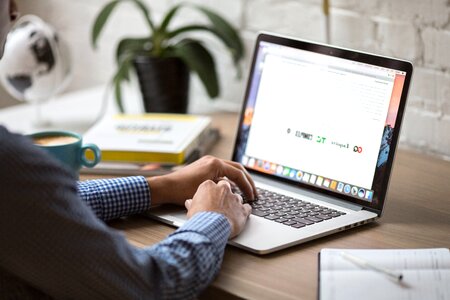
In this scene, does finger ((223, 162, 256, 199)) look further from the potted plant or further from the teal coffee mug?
the potted plant

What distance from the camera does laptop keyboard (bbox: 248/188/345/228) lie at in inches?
49.6

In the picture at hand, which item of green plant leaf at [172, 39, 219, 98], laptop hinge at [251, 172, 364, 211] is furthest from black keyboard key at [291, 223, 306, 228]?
green plant leaf at [172, 39, 219, 98]

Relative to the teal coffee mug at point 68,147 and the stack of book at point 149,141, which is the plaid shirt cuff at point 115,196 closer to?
the teal coffee mug at point 68,147

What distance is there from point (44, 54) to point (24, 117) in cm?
17

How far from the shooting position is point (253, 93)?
147 cm

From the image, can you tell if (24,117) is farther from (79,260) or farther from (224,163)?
(79,260)

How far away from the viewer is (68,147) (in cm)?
137

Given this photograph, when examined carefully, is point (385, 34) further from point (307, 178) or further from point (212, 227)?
point (212, 227)

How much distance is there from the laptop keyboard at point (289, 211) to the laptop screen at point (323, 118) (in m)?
0.05

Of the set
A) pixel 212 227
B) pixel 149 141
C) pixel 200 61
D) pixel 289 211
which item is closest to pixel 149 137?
pixel 149 141

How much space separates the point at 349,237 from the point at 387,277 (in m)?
0.18

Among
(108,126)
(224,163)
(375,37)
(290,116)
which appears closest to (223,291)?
(224,163)

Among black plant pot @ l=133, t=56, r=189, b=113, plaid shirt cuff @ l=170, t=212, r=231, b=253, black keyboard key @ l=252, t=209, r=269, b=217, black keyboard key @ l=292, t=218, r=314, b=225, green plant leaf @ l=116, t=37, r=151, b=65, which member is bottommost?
black keyboard key @ l=252, t=209, r=269, b=217

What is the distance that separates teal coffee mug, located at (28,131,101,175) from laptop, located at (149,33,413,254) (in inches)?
7.3
